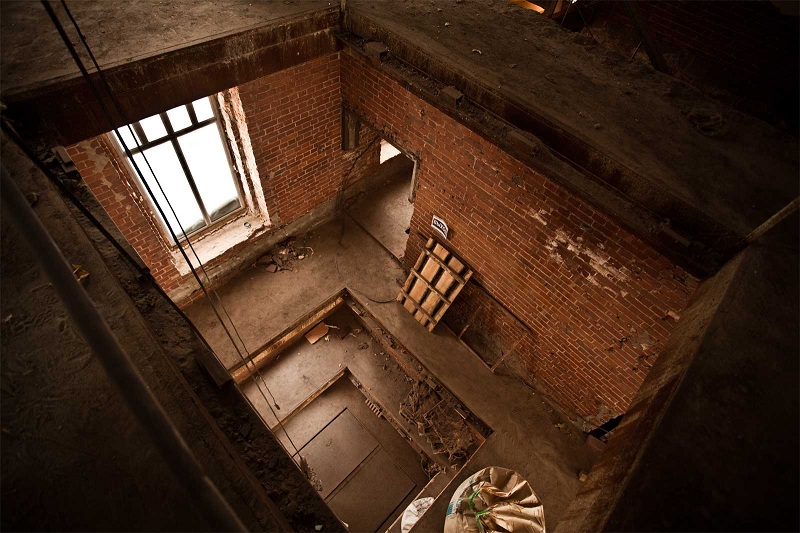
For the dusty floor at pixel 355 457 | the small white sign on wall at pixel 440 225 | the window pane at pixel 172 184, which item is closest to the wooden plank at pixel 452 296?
the small white sign on wall at pixel 440 225

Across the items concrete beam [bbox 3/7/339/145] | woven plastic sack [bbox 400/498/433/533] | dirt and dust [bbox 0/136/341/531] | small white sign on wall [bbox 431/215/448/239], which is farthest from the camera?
small white sign on wall [bbox 431/215/448/239]

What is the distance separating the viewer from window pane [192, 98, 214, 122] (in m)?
4.94

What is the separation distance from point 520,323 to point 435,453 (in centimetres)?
240

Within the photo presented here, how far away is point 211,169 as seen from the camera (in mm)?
5504

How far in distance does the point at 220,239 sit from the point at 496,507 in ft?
17.2

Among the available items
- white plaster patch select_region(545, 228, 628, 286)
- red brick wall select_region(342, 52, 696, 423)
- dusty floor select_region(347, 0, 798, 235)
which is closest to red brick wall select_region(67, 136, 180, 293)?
red brick wall select_region(342, 52, 696, 423)

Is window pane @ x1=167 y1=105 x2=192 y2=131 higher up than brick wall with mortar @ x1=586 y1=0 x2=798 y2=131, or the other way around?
window pane @ x1=167 y1=105 x2=192 y2=131

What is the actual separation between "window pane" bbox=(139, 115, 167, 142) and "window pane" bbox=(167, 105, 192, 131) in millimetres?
133

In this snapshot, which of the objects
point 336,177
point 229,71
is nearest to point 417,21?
point 229,71

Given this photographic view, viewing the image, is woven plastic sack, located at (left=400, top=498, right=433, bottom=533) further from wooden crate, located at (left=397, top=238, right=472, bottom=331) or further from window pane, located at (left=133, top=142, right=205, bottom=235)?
window pane, located at (left=133, top=142, right=205, bottom=235)

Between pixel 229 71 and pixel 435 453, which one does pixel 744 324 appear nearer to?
pixel 435 453

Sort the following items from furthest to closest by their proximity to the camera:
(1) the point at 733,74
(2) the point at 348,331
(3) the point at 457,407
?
(2) the point at 348,331 < (3) the point at 457,407 < (1) the point at 733,74

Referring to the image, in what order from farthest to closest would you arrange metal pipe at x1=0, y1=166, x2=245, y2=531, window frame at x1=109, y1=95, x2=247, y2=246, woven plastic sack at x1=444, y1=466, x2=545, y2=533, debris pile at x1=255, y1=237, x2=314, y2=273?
debris pile at x1=255, y1=237, x2=314, y2=273, window frame at x1=109, y1=95, x2=247, y2=246, woven plastic sack at x1=444, y1=466, x2=545, y2=533, metal pipe at x1=0, y1=166, x2=245, y2=531

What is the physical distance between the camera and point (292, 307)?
6.36 meters
